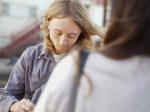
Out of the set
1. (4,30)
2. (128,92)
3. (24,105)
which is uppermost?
(128,92)

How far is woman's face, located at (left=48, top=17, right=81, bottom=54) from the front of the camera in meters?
2.54

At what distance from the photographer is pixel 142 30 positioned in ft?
4.83

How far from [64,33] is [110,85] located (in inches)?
42.8

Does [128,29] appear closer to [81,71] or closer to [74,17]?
[81,71]

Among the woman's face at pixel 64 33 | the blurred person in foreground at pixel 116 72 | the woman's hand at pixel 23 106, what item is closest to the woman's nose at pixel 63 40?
the woman's face at pixel 64 33

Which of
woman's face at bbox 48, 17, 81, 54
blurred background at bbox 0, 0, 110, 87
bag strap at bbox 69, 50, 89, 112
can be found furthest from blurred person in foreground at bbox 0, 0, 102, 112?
blurred background at bbox 0, 0, 110, 87

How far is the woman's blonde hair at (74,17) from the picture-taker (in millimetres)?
2602

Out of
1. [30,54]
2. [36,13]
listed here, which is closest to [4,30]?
[36,13]

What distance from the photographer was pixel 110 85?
1.50 meters

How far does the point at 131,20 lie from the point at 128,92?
→ 237 millimetres

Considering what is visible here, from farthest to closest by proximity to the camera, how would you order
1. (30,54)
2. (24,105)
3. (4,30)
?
(4,30) < (30,54) < (24,105)

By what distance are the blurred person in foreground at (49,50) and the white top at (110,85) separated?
1.02m

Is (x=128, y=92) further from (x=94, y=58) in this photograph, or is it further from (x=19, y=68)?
(x=19, y=68)

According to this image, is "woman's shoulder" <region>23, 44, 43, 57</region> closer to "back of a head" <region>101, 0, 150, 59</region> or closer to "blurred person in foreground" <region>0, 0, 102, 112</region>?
"blurred person in foreground" <region>0, 0, 102, 112</region>
